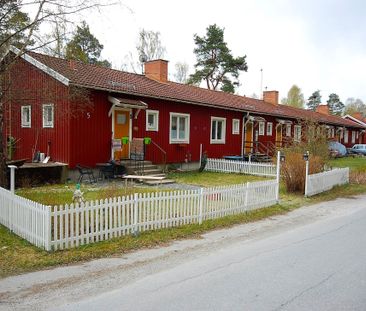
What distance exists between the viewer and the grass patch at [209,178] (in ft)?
51.8

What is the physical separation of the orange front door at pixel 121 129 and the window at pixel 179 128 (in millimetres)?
3044

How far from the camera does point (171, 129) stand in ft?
63.1

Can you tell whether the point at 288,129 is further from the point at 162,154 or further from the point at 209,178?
the point at 162,154

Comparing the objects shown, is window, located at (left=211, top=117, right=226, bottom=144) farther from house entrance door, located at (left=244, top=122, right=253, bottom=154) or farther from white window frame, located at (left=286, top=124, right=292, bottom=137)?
white window frame, located at (left=286, top=124, right=292, bottom=137)

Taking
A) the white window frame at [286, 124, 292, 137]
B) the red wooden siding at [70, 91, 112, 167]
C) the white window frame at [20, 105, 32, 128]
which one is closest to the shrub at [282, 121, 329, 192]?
the red wooden siding at [70, 91, 112, 167]

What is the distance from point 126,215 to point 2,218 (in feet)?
9.73

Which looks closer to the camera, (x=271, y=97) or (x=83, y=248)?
(x=83, y=248)

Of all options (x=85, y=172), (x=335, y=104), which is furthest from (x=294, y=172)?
(x=335, y=104)

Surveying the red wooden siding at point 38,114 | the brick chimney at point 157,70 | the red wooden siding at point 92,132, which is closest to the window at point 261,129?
the brick chimney at point 157,70

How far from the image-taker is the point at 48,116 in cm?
1565

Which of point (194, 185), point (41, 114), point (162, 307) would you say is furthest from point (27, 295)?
point (41, 114)

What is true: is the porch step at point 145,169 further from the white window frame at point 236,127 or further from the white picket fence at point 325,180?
the white window frame at point 236,127

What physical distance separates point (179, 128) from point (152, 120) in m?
2.12

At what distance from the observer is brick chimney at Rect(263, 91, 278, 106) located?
3388cm
